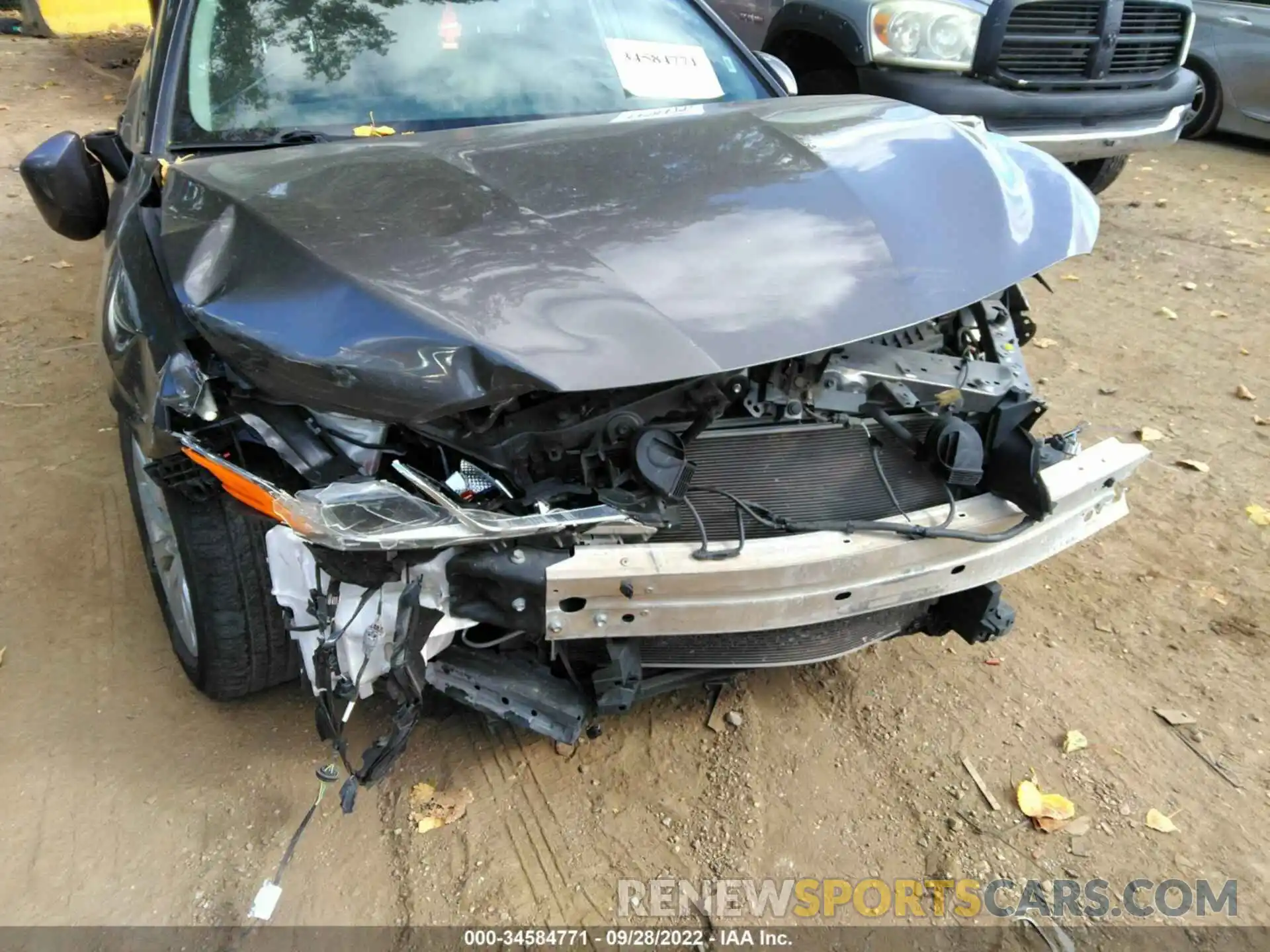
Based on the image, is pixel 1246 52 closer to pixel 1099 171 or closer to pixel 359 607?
pixel 1099 171

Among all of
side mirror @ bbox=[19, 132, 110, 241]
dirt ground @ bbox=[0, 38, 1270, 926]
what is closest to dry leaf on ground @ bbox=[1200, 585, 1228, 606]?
dirt ground @ bbox=[0, 38, 1270, 926]

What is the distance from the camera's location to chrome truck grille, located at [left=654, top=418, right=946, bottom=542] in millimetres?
2029

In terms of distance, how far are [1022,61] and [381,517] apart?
4761mm

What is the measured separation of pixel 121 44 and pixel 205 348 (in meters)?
12.5

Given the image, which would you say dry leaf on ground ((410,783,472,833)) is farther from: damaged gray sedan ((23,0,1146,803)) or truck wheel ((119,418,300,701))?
truck wheel ((119,418,300,701))

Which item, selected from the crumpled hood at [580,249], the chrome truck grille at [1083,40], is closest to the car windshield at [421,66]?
the crumpled hood at [580,249]

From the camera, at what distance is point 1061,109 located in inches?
196

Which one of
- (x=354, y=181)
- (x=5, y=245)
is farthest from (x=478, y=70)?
(x=5, y=245)

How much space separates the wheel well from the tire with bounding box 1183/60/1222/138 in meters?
4.09

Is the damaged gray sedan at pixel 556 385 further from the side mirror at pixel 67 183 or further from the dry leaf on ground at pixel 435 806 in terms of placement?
the dry leaf on ground at pixel 435 806

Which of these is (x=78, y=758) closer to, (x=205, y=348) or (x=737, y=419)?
(x=205, y=348)

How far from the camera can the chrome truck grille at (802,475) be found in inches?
79.9

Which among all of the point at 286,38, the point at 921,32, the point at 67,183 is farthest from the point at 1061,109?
the point at 67,183

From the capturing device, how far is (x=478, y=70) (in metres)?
2.78
